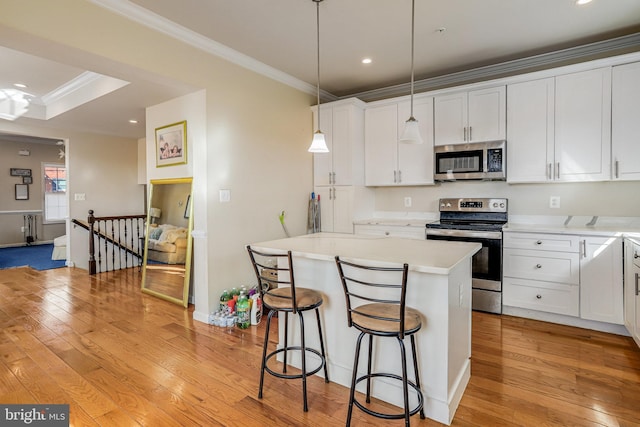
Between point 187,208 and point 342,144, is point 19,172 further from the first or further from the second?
point 342,144

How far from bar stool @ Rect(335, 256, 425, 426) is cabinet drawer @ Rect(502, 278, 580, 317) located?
2.02 meters

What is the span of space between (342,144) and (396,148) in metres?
0.68

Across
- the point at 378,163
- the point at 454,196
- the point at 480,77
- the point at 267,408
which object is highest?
the point at 480,77

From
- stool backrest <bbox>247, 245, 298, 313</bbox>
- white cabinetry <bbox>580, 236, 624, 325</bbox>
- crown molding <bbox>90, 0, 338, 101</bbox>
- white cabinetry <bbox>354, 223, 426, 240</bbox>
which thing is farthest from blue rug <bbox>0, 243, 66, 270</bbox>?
white cabinetry <bbox>580, 236, 624, 325</bbox>

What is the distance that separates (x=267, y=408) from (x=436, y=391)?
970 mm

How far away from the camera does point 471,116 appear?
3730mm

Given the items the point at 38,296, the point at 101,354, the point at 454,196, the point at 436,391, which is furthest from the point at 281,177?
the point at 38,296

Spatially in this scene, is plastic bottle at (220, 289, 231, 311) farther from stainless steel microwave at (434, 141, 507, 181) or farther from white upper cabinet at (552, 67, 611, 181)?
white upper cabinet at (552, 67, 611, 181)

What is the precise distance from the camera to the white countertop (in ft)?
5.71

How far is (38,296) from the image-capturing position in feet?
13.6

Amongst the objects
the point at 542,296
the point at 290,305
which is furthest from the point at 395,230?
the point at 290,305

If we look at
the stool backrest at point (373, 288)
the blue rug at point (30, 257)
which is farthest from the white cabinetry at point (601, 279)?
the blue rug at point (30, 257)

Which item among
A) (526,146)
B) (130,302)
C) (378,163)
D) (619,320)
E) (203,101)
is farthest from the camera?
(378,163)

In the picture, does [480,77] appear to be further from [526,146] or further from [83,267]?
[83,267]
